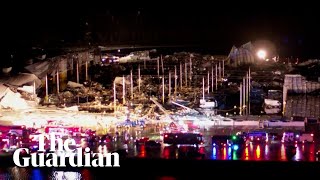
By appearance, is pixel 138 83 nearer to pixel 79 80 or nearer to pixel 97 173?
pixel 79 80

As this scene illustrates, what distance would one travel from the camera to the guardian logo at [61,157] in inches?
546

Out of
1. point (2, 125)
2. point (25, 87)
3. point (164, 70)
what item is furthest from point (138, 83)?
point (2, 125)

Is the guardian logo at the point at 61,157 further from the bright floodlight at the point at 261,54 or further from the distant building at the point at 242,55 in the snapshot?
the bright floodlight at the point at 261,54

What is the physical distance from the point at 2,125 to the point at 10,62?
3.26 metres

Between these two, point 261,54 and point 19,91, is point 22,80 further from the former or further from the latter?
point 261,54

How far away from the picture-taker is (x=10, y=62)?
714 inches

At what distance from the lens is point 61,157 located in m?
14.0

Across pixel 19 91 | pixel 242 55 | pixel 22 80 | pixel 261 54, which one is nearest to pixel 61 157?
pixel 19 91

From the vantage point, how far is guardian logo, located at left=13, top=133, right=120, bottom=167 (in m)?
13.9

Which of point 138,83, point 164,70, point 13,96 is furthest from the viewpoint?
point 164,70

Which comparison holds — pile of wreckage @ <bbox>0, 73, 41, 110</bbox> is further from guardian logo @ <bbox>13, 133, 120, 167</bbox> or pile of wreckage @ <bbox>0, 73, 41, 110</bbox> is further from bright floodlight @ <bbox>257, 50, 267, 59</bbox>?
bright floodlight @ <bbox>257, 50, 267, 59</bbox>

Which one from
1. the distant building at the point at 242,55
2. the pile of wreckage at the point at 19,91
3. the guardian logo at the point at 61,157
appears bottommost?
the guardian logo at the point at 61,157

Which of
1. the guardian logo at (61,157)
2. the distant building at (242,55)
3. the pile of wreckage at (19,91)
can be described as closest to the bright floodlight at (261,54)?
the distant building at (242,55)

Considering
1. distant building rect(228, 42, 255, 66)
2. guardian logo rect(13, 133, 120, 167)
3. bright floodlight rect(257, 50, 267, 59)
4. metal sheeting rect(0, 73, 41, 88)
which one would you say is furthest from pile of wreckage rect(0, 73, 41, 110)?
bright floodlight rect(257, 50, 267, 59)
